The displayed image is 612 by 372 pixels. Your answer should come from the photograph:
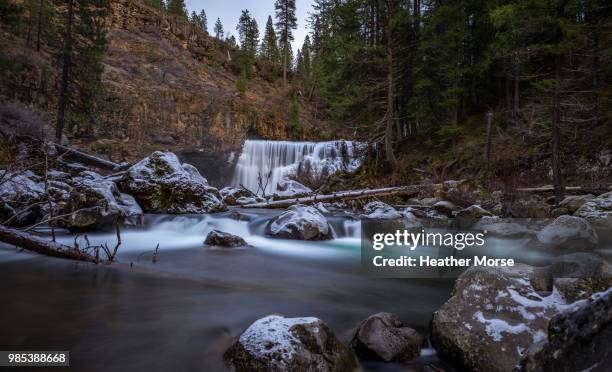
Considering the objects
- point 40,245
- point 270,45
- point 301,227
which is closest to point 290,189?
point 301,227

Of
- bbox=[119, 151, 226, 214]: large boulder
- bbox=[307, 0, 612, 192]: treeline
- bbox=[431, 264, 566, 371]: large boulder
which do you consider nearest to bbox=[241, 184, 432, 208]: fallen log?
bbox=[119, 151, 226, 214]: large boulder

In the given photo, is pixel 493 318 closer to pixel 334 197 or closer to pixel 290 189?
pixel 334 197

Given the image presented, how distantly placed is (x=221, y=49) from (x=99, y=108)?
2675 centimetres

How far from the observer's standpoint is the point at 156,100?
2428 cm

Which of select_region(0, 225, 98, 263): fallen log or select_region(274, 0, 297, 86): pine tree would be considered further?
select_region(274, 0, 297, 86): pine tree

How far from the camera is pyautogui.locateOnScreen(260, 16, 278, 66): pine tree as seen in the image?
166ft

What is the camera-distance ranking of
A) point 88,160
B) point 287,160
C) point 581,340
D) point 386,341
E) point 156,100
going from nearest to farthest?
point 581,340
point 386,341
point 88,160
point 287,160
point 156,100

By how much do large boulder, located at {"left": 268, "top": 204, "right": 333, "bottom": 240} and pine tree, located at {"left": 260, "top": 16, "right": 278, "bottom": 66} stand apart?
43424 millimetres

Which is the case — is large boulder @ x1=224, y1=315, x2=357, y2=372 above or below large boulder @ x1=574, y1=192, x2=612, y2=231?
below

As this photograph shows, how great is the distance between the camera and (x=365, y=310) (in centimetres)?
426

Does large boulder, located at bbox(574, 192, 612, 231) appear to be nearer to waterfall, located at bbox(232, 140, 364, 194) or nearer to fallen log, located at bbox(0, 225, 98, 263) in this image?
fallen log, located at bbox(0, 225, 98, 263)

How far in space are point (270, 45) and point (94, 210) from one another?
1961 inches

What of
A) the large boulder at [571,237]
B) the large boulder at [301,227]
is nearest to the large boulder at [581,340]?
the large boulder at [571,237]

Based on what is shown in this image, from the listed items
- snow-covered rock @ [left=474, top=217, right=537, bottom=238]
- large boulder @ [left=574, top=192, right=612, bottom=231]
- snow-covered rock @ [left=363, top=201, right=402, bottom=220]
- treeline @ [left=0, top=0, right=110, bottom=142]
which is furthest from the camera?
treeline @ [left=0, top=0, right=110, bottom=142]
